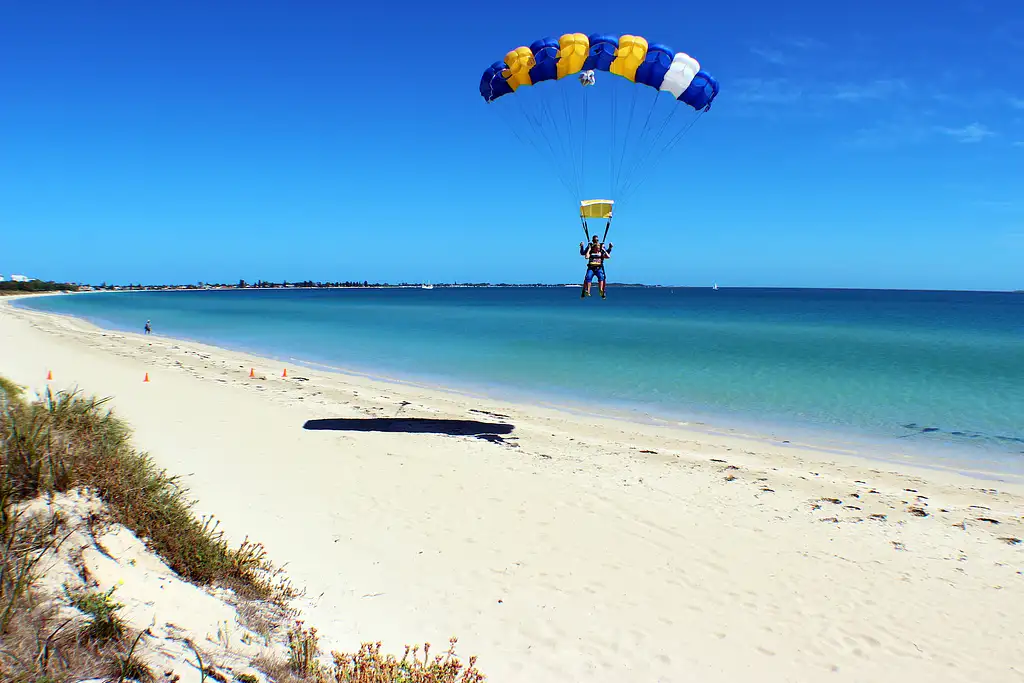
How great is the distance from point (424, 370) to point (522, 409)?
7.70 meters

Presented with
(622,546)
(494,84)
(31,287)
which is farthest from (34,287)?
(622,546)

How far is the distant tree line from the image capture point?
101m

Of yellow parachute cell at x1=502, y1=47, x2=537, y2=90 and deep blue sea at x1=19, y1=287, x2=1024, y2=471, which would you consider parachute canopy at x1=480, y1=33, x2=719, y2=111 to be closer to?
yellow parachute cell at x1=502, y1=47, x2=537, y2=90

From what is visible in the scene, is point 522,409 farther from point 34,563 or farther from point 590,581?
point 34,563

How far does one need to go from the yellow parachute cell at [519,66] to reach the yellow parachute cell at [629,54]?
1.87 m

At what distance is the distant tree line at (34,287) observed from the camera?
101175 millimetres

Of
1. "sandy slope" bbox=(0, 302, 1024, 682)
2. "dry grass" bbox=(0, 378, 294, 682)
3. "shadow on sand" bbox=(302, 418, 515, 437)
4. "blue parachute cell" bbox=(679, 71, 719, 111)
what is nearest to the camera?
"dry grass" bbox=(0, 378, 294, 682)

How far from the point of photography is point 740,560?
6.10 metres

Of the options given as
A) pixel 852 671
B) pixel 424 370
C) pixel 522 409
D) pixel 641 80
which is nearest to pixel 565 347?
pixel 424 370

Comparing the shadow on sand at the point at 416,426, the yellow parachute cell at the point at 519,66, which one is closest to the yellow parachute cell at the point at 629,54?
the yellow parachute cell at the point at 519,66

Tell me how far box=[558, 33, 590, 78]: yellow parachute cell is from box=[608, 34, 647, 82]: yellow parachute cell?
697 mm

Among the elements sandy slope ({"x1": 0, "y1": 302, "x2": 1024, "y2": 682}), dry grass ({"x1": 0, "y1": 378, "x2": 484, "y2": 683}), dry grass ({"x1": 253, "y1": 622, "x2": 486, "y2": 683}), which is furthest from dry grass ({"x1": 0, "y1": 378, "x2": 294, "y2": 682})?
sandy slope ({"x1": 0, "y1": 302, "x2": 1024, "y2": 682})

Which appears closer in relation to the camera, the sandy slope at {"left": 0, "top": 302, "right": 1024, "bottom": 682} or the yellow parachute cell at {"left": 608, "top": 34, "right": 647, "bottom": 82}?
the sandy slope at {"left": 0, "top": 302, "right": 1024, "bottom": 682}

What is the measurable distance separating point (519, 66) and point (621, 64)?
2.32 m
